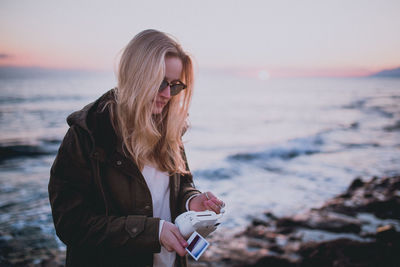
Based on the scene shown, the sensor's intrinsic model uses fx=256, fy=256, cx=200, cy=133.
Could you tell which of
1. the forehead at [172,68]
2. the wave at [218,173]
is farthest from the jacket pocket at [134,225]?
the wave at [218,173]

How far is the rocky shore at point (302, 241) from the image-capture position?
13.9ft

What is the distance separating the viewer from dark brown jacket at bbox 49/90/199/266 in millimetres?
1634

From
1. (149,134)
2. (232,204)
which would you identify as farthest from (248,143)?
(149,134)

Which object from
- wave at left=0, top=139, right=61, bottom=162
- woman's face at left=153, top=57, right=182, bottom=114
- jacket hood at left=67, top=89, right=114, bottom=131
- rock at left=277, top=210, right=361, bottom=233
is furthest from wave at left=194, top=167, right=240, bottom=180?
jacket hood at left=67, top=89, right=114, bottom=131

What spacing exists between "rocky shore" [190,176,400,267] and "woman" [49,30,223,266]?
2819 mm

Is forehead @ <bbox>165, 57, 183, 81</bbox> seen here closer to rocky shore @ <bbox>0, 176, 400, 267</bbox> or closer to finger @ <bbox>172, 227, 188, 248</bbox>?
finger @ <bbox>172, 227, 188, 248</bbox>

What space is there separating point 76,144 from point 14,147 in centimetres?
1326

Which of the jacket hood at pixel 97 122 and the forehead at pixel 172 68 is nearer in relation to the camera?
the jacket hood at pixel 97 122

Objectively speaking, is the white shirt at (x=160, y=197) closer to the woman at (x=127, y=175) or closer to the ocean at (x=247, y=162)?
the woman at (x=127, y=175)

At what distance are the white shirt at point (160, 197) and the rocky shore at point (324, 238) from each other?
2.51 meters

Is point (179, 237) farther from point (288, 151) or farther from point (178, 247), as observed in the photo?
point (288, 151)

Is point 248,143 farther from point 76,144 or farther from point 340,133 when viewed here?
point 76,144

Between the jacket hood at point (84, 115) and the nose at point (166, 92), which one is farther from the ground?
the nose at point (166, 92)

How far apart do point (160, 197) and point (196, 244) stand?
0.55 meters
